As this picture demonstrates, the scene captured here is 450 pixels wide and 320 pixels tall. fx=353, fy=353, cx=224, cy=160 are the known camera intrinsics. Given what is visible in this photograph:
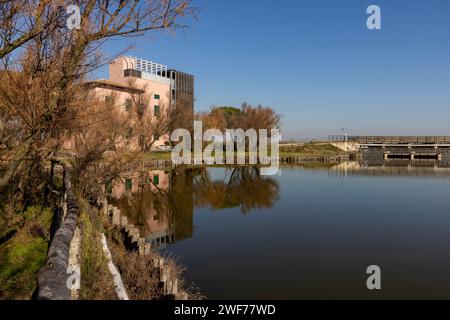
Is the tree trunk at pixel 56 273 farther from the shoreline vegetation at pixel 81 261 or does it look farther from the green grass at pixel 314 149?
the green grass at pixel 314 149

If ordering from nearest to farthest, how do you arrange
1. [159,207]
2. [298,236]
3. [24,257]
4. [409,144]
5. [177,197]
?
[24,257] → [298,236] → [159,207] → [177,197] → [409,144]

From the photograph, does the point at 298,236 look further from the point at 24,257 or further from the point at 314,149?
the point at 314,149

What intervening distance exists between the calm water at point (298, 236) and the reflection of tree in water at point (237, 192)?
89mm

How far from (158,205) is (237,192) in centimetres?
840

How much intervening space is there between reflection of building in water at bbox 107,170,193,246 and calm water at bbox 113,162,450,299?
0.07 meters

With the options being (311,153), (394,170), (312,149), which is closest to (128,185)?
(394,170)

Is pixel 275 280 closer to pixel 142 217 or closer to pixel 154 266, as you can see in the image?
pixel 154 266

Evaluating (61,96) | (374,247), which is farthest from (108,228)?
(374,247)

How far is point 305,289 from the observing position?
35.5 feet

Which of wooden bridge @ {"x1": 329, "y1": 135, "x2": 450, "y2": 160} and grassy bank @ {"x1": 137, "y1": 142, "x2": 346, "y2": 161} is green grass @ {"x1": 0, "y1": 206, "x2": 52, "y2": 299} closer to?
grassy bank @ {"x1": 137, "y1": 142, "x2": 346, "y2": 161}

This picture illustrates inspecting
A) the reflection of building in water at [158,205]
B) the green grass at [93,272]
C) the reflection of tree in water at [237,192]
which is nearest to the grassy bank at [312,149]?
the reflection of tree in water at [237,192]

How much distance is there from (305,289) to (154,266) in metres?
4.74

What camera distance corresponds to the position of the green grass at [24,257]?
704cm

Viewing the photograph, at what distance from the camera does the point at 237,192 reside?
3028cm
